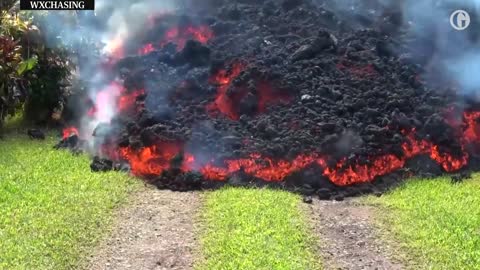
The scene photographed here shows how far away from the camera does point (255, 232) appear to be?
730 centimetres

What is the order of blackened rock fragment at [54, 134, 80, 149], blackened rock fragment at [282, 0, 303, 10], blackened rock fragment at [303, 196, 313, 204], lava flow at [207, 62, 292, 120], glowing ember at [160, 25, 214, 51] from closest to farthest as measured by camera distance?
blackened rock fragment at [303, 196, 313, 204]
lava flow at [207, 62, 292, 120]
blackened rock fragment at [54, 134, 80, 149]
glowing ember at [160, 25, 214, 51]
blackened rock fragment at [282, 0, 303, 10]

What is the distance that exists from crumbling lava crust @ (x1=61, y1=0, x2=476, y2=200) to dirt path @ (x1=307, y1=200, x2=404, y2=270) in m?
0.43

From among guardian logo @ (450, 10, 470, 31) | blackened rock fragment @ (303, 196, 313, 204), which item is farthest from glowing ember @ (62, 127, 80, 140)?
guardian logo @ (450, 10, 470, 31)

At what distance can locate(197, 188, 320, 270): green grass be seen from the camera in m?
6.67

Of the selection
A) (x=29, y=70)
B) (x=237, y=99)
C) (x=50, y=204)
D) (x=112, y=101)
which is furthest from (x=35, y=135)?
(x=50, y=204)

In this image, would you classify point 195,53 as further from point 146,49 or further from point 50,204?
point 50,204

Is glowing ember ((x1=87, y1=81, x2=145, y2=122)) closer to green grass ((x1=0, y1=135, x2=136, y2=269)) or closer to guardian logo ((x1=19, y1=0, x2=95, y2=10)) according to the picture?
green grass ((x1=0, y1=135, x2=136, y2=269))

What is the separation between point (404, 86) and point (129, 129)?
3863mm

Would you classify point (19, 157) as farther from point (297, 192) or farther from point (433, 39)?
point (433, 39)

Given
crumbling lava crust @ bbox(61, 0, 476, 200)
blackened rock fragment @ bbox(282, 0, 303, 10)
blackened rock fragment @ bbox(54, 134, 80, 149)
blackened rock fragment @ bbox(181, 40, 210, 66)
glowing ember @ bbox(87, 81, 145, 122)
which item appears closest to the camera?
crumbling lava crust @ bbox(61, 0, 476, 200)

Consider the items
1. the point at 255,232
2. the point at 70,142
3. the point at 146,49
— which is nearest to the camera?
the point at 255,232

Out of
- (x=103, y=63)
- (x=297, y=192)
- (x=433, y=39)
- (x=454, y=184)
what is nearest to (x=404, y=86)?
(x=433, y=39)

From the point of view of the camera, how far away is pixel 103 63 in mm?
11867

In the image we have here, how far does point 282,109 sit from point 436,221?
3.12 metres
